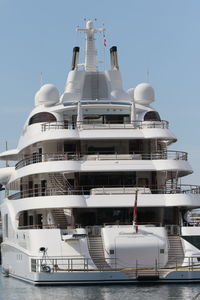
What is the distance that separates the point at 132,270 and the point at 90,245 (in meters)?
2.73

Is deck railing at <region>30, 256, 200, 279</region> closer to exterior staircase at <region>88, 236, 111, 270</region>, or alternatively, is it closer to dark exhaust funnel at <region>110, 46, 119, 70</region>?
exterior staircase at <region>88, 236, 111, 270</region>

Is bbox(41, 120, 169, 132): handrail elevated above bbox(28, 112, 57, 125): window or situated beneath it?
situated beneath

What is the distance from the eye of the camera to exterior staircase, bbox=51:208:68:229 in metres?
39.6

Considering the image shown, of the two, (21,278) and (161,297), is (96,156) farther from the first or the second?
(161,297)

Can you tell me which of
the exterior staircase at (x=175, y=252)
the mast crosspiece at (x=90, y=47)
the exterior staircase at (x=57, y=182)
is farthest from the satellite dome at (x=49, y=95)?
the exterior staircase at (x=175, y=252)

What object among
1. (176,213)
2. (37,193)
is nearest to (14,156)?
(37,193)

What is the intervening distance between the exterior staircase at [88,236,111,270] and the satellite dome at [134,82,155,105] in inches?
526

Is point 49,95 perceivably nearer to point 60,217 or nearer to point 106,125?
point 106,125

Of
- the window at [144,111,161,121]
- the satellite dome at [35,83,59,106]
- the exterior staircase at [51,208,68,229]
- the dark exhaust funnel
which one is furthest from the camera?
the dark exhaust funnel

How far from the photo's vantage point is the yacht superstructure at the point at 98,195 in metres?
35.4

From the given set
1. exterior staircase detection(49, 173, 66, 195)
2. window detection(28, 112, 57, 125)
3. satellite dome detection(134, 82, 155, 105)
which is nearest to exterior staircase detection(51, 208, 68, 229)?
exterior staircase detection(49, 173, 66, 195)

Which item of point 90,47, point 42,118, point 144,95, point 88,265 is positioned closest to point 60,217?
point 88,265

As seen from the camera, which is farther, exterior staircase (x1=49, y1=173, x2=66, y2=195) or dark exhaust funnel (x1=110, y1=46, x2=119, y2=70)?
dark exhaust funnel (x1=110, y1=46, x2=119, y2=70)

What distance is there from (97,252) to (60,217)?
14.3 feet
